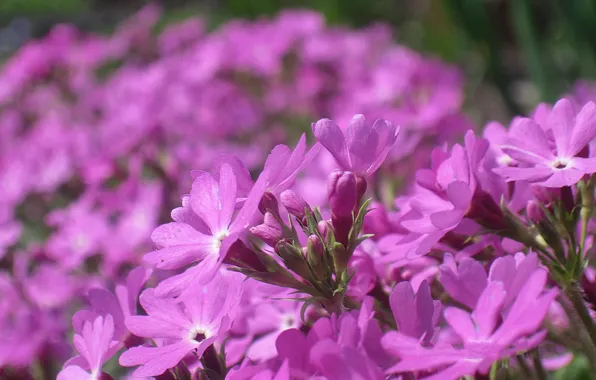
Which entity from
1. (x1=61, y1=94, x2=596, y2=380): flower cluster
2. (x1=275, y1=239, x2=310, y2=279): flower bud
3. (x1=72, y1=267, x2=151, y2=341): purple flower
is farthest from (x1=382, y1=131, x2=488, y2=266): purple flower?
(x1=72, y1=267, x2=151, y2=341): purple flower

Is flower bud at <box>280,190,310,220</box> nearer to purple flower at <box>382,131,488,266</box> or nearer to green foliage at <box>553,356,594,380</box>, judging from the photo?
purple flower at <box>382,131,488,266</box>

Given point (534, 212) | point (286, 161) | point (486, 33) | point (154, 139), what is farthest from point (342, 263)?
point (486, 33)

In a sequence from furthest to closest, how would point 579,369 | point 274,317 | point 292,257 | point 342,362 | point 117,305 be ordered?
point 579,369 < point 274,317 < point 117,305 < point 292,257 < point 342,362

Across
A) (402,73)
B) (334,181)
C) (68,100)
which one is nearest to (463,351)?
(334,181)

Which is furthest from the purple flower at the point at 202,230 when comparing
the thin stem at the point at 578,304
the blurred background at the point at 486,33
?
the blurred background at the point at 486,33

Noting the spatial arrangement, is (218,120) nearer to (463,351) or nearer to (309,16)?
(309,16)

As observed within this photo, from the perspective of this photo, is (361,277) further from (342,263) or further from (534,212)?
(534,212)
